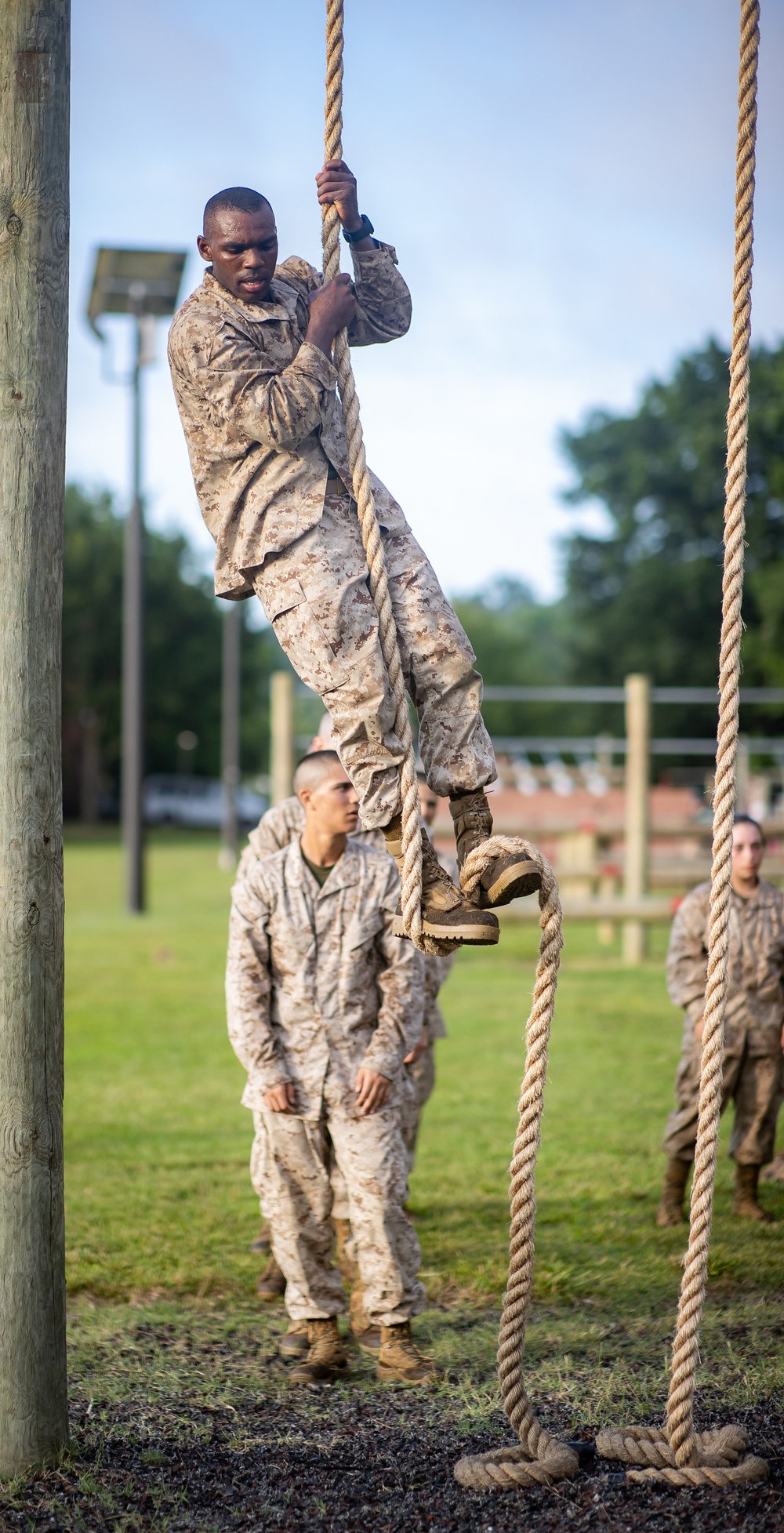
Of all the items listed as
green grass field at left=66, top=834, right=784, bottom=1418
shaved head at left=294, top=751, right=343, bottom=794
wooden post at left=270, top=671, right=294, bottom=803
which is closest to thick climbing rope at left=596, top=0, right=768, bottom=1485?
green grass field at left=66, top=834, right=784, bottom=1418

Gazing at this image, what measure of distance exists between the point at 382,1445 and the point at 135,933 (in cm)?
1364

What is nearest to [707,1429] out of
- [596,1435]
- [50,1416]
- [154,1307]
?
[596,1435]

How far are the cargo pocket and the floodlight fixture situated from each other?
13.2m

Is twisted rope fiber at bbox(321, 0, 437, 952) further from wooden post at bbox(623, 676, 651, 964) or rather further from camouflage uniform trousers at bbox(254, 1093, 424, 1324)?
wooden post at bbox(623, 676, 651, 964)

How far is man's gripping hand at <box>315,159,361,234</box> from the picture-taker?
355cm

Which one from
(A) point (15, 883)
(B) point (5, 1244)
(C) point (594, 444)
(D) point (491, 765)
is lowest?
(B) point (5, 1244)

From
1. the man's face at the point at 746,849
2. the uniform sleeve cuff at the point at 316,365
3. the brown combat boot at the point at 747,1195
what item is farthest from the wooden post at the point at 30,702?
the brown combat boot at the point at 747,1195

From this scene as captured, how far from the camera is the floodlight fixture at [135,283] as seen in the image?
15.7 metres

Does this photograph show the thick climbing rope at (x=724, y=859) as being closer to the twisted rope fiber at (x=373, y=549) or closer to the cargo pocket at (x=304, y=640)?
the twisted rope fiber at (x=373, y=549)

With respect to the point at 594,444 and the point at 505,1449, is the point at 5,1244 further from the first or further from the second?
the point at 594,444

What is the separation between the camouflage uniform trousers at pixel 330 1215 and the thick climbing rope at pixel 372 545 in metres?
1.55

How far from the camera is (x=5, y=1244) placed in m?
3.64

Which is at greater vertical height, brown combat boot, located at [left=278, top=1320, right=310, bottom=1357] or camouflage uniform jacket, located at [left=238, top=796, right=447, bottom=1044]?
camouflage uniform jacket, located at [left=238, top=796, right=447, bottom=1044]

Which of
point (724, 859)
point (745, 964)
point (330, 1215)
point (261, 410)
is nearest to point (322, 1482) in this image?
point (330, 1215)
